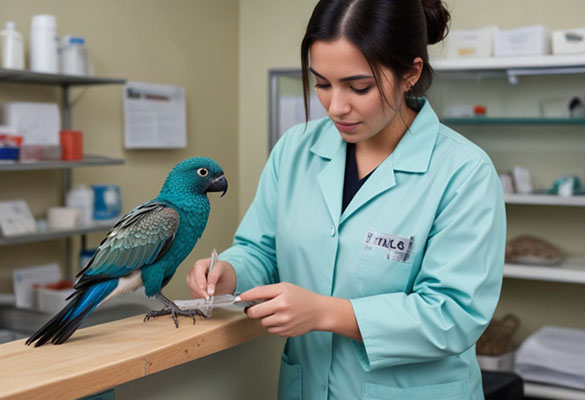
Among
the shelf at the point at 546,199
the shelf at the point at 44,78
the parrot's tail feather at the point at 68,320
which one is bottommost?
the parrot's tail feather at the point at 68,320

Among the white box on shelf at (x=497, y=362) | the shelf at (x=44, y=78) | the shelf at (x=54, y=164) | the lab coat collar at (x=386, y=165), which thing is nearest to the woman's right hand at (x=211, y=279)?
the lab coat collar at (x=386, y=165)

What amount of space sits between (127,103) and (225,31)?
999 millimetres

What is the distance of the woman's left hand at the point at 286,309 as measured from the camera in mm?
912

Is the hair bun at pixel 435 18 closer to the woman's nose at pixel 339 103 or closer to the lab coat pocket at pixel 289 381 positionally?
the woman's nose at pixel 339 103

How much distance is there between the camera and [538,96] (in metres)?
2.93

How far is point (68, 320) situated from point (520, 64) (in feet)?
7.82

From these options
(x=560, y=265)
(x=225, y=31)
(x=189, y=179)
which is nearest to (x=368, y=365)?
(x=189, y=179)

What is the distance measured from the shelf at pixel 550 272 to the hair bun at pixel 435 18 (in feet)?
5.90

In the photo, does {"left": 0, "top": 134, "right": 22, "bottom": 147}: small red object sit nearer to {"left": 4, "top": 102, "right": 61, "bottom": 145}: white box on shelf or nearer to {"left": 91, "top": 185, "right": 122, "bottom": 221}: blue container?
{"left": 4, "top": 102, "right": 61, "bottom": 145}: white box on shelf

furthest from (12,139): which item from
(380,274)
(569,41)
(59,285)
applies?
(569,41)

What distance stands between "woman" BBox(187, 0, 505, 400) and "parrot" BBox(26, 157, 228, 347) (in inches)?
4.0

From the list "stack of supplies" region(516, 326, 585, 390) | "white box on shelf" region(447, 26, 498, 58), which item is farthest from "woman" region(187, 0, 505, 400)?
"white box on shelf" region(447, 26, 498, 58)

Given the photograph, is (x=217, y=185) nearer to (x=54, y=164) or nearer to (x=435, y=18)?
(x=435, y=18)

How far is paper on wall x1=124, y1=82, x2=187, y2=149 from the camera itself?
304 cm
